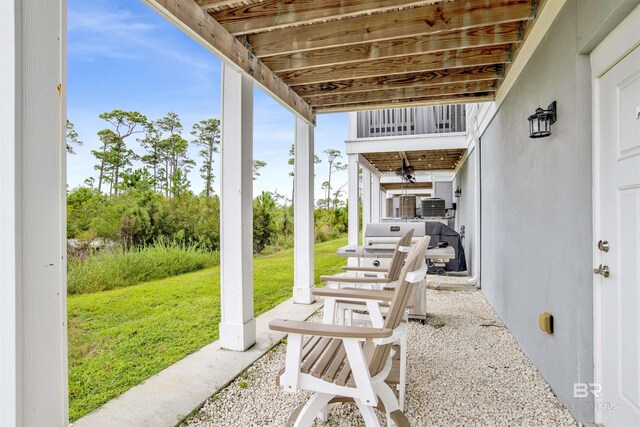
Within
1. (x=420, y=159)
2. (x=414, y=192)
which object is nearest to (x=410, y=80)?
(x=420, y=159)

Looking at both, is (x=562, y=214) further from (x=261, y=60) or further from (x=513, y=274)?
(x=261, y=60)

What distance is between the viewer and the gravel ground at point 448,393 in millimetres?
2086

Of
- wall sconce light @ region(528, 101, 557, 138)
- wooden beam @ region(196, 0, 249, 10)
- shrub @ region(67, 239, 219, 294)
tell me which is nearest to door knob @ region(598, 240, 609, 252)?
wall sconce light @ region(528, 101, 557, 138)

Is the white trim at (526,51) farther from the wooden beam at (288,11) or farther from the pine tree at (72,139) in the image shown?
the pine tree at (72,139)

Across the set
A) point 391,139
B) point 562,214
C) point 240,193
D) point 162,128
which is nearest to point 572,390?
point 562,214

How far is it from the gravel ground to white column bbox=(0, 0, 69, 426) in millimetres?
970

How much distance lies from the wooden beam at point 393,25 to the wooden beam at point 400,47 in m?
0.28

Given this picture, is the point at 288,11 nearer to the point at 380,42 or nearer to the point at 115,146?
the point at 380,42

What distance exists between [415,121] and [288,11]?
5.36m

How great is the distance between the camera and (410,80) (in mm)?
4051

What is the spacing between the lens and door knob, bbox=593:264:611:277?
181 cm

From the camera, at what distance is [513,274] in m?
3.48

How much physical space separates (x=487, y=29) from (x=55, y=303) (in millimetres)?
3681

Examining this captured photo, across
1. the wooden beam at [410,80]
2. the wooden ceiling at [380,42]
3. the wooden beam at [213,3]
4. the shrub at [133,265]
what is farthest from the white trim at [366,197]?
the wooden beam at [213,3]
